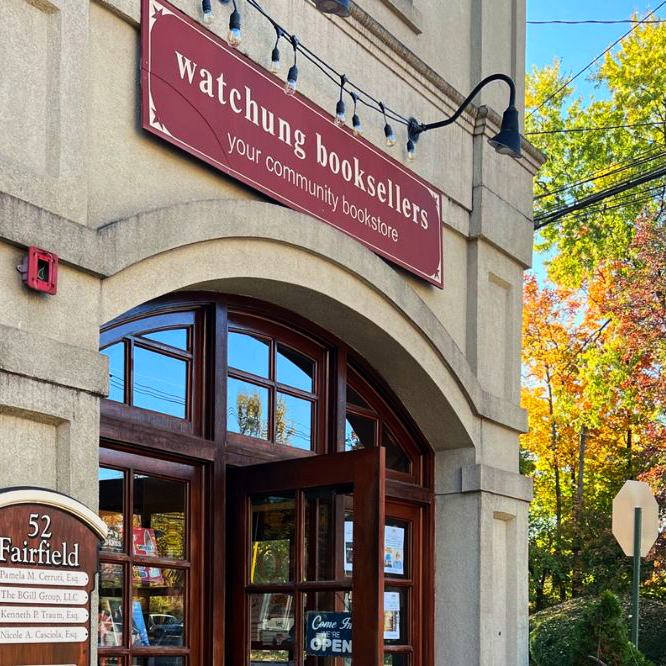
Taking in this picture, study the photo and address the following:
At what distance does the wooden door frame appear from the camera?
615 centimetres

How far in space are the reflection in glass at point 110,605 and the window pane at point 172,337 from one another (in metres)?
1.25

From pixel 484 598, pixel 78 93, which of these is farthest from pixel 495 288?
pixel 78 93

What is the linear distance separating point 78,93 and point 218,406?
2121mm

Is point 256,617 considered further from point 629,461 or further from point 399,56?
point 629,461

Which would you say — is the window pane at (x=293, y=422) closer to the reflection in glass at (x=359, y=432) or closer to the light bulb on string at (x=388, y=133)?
the reflection in glass at (x=359, y=432)

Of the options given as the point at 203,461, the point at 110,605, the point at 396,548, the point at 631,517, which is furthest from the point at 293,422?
the point at 631,517

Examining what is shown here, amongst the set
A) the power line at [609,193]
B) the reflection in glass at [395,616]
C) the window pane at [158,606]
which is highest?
the power line at [609,193]

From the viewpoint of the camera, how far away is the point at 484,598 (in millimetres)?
8359

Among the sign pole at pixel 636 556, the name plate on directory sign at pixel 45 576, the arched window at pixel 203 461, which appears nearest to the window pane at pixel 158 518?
the arched window at pixel 203 461

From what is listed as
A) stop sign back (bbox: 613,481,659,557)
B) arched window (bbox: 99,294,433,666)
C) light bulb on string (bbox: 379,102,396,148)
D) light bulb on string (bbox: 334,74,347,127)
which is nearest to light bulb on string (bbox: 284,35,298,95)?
light bulb on string (bbox: 334,74,347,127)

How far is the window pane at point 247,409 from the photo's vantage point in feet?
23.0

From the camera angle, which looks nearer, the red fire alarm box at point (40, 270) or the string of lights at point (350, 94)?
the red fire alarm box at point (40, 270)

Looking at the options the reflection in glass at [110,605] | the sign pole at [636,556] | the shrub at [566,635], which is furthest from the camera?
the shrub at [566,635]

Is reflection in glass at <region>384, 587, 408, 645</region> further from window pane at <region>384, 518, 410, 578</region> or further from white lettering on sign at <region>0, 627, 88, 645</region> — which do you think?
white lettering on sign at <region>0, 627, 88, 645</region>
